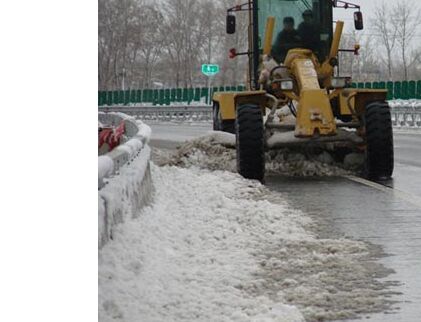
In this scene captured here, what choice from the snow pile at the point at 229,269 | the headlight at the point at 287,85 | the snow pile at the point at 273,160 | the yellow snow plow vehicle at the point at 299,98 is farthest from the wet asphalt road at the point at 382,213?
the headlight at the point at 287,85

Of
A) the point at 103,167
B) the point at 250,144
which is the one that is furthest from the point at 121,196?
the point at 250,144

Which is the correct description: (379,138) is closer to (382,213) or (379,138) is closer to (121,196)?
(382,213)

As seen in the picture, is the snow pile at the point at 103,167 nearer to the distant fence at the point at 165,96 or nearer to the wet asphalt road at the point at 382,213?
the wet asphalt road at the point at 382,213

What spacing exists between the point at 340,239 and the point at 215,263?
1.54 metres

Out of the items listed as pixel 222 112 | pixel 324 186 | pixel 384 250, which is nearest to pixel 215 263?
pixel 384 250

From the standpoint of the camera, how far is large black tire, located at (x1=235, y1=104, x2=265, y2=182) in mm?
11406

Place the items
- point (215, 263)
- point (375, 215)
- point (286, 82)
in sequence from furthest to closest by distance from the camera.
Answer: point (286, 82), point (375, 215), point (215, 263)

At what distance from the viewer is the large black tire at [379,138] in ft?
38.5

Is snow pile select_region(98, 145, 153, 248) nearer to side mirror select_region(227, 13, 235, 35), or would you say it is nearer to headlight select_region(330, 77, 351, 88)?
headlight select_region(330, 77, 351, 88)

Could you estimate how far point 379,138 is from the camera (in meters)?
11.7

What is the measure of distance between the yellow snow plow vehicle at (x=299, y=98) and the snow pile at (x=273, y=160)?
268 mm
